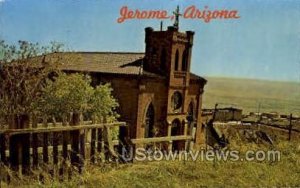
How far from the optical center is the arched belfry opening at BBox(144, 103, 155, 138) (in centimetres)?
1988

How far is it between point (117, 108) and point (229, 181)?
1321 cm

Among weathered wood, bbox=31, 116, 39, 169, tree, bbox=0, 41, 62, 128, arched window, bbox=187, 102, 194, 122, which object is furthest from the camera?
arched window, bbox=187, 102, 194, 122

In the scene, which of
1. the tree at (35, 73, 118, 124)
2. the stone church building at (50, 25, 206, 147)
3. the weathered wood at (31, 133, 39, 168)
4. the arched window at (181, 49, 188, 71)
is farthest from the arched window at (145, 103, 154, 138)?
the weathered wood at (31, 133, 39, 168)

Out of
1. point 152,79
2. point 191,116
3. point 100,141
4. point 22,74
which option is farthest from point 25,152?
point 191,116

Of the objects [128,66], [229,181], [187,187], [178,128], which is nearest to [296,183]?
[229,181]

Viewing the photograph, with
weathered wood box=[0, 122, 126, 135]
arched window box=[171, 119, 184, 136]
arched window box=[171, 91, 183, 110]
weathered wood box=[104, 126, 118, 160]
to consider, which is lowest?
arched window box=[171, 119, 184, 136]

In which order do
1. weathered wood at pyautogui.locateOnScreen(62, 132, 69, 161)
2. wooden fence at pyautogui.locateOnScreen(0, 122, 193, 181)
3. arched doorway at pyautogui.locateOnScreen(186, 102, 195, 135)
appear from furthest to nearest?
arched doorway at pyautogui.locateOnScreen(186, 102, 195, 135) < weathered wood at pyautogui.locateOnScreen(62, 132, 69, 161) < wooden fence at pyautogui.locateOnScreen(0, 122, 193, 181)

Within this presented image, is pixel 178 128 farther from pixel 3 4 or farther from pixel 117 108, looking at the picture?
pixel 3 4

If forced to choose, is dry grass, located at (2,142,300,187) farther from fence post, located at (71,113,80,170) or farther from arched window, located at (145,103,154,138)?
arched window, located at (145,103,154,138)

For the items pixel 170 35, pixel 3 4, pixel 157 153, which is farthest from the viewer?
pixel 170 35

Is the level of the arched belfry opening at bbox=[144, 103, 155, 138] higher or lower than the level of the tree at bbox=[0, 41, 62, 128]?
lower

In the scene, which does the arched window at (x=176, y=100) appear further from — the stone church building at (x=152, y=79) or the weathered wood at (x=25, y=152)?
the weathered wood at (x=25, y=152)

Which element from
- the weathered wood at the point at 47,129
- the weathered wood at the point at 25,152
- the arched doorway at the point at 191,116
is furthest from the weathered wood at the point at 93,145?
the arched doorway at the point at 191,116

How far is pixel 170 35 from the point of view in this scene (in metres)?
20.0
